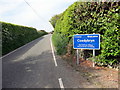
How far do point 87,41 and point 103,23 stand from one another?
1309 mm

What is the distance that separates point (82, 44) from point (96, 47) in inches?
34.1

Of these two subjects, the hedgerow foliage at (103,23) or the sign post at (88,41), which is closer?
the hedgerow foliage at (103,23)

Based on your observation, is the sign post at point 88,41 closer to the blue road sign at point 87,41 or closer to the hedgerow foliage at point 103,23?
the blue road sign at point 87,41

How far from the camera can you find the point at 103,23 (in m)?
5.64

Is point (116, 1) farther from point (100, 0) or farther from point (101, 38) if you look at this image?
point (101, 38)

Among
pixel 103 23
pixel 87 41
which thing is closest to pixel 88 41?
pixel 87 41

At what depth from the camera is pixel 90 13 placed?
6.23 metres

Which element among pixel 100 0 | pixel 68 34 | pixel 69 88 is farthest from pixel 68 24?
pixel 69 88

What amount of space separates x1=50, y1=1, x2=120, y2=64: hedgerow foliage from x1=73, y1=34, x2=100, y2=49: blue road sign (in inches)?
13.2

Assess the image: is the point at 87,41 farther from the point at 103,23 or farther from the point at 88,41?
the point at 103,23

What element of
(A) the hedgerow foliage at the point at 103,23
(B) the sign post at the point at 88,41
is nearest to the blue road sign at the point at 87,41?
(B) the sign post at the point at 88,41

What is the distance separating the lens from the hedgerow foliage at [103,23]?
5.14m

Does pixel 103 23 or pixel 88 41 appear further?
pixel 88 41

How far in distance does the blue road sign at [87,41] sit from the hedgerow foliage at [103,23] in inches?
13.2
